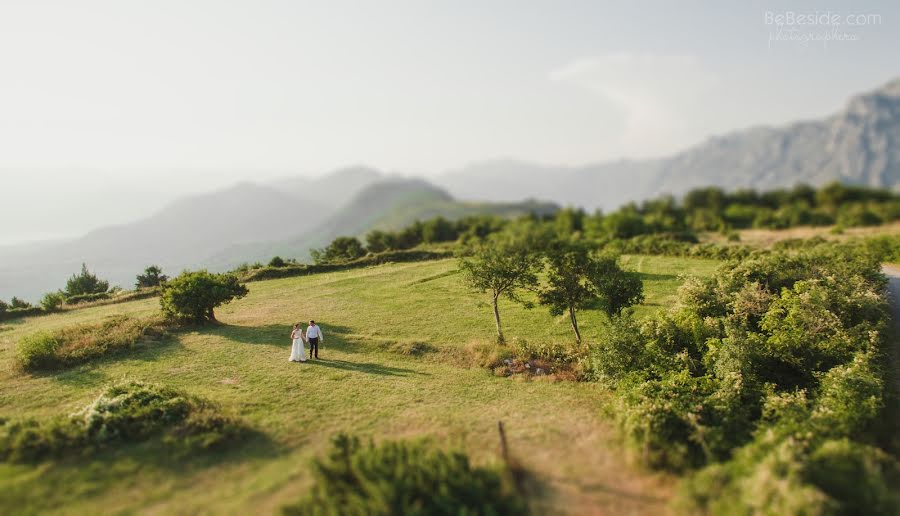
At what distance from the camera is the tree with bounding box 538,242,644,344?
2661cm

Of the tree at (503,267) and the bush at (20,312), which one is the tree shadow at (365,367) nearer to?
the tree at (503,267)

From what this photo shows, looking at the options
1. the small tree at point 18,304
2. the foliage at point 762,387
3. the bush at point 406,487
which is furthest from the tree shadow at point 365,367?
the small tree at point 18,304

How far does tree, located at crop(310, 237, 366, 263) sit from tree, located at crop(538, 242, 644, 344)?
114 ft

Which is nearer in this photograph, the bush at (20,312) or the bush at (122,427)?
the bush at (122,427)

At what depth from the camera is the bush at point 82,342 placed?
23391 millimetres

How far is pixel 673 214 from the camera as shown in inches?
4355

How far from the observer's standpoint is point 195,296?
103 feet

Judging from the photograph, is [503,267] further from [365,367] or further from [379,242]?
[379,242]

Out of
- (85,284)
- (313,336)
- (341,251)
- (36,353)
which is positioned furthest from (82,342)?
(341,251)

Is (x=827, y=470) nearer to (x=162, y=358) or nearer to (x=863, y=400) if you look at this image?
(x=863, y=400)

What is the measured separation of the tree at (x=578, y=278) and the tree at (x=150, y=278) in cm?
4074

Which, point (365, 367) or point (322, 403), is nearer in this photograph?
point (322, 403)

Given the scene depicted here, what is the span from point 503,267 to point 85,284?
4582cm

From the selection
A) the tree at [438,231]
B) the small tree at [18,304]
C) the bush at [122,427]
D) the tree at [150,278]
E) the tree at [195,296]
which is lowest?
the bush at [122,427]
